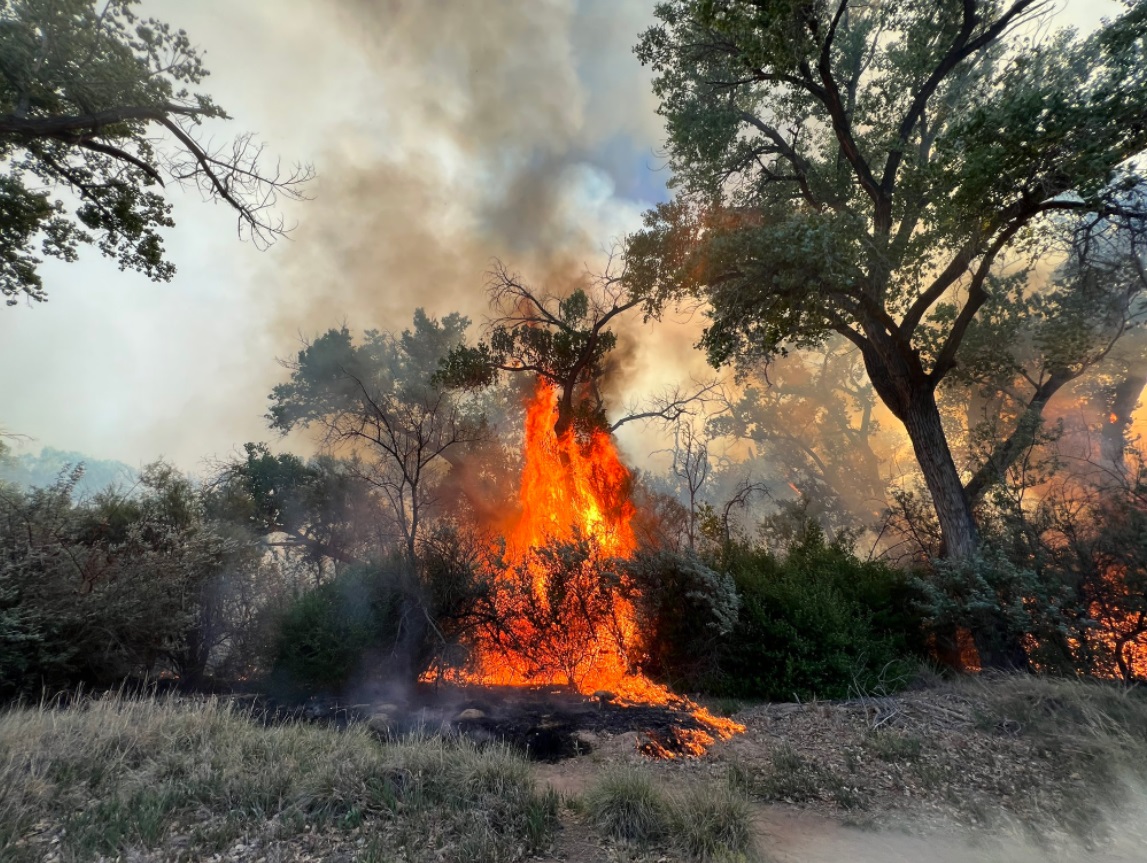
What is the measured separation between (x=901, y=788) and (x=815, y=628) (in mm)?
4011

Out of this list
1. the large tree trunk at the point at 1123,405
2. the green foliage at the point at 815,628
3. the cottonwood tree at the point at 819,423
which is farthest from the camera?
the cottonwood tree at the point at 819,423

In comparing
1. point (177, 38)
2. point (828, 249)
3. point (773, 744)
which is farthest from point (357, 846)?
point (177, 38)

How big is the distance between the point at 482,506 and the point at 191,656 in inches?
452

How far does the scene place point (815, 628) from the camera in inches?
376

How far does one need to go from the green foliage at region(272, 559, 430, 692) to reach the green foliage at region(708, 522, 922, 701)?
6.02 m

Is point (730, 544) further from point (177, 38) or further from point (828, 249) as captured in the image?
point (177, 38)

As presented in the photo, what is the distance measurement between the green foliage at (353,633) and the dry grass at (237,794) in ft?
15.5

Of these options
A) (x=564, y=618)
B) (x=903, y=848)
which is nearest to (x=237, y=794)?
(x=903, y=848)

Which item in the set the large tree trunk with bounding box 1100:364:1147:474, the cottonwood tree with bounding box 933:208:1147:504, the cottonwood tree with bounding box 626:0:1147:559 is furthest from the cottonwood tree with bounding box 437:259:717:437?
the large tree trunk with bounding box 1100:364:1147:474

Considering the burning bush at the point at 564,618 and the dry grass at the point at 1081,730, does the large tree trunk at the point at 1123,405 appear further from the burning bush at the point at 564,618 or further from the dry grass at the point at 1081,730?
the burning bush at the point at 564,618

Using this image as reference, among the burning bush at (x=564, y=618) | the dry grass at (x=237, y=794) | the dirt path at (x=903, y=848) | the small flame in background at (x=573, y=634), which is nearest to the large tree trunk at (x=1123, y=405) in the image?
the small flame in background at (x=573, y=634)

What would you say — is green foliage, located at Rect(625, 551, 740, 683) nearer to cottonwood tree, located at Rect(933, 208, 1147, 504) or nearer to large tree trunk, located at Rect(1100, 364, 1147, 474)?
cottonwood tree, located at Rect(933, 208, 1147, 504)

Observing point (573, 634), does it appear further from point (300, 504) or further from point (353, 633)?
point (300, 504)

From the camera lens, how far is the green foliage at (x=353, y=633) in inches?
410
